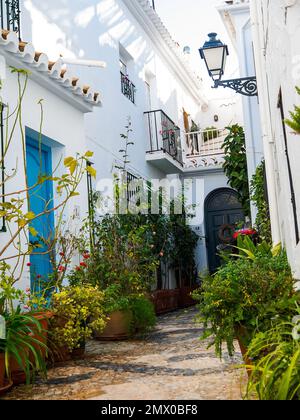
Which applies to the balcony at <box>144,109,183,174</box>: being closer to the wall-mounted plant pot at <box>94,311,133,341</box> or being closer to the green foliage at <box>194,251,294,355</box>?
the wall-mounted plant pot at <box>94,311,133,341</box>

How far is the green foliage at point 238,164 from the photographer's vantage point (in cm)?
1087

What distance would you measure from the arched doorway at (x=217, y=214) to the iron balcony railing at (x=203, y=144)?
4.41ft

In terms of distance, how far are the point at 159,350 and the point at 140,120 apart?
7.45m

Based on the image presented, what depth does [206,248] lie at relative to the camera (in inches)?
576

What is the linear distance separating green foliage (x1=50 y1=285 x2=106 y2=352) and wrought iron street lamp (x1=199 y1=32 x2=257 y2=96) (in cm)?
420

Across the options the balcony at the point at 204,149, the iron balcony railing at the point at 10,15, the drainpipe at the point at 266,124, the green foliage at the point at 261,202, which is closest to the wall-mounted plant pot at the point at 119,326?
the drainpipe at the point at 266,124

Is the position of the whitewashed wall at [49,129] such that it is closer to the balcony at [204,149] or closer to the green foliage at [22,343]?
the green foliage at [22,343]

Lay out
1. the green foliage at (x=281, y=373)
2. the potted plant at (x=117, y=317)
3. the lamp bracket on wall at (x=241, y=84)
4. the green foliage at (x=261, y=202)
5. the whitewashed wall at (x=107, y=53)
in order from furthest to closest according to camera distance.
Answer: the whitewashed wall at (x=107, y=53), the green foliage at (x=261, y=202), the lamp bracket on wall at (x=241, y=84), the potted plant at (x=117, y=317), the green foliage at (x=281, y=373)

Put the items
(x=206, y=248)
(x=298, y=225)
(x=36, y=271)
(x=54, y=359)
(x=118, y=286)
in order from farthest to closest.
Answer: (x=206, y=248) < (x=118, y=286) < (x=36, y=271) < (x=54, y=359) < (x=298, y=225)

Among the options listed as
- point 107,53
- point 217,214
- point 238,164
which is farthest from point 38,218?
point 217,214

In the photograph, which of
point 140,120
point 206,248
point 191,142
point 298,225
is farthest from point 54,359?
point 191,142

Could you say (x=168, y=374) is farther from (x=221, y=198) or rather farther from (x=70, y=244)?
(x=221, y=198)

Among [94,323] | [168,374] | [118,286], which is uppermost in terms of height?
[118,286]
